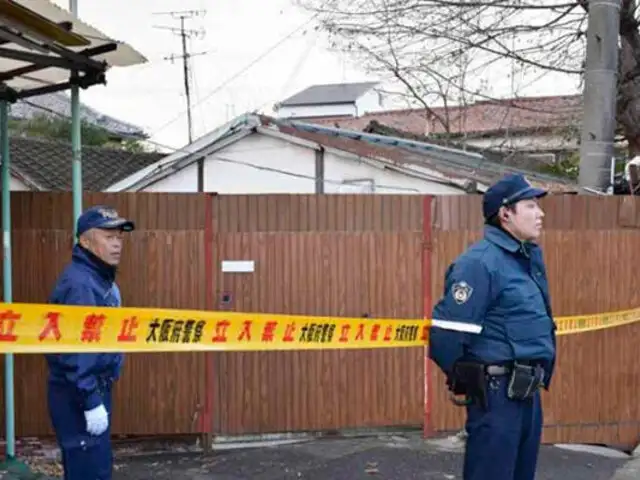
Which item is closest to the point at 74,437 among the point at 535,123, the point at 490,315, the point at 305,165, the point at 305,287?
the point at 490,315

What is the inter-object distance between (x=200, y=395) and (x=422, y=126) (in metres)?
24.1

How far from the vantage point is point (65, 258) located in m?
6.34

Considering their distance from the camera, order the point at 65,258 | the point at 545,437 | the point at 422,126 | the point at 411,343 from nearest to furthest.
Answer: the point at 411,343
the point at 65,258
the point at 545,437
the point at 422,126

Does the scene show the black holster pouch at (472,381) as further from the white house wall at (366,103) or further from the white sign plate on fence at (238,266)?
the white house wall at (366,103)

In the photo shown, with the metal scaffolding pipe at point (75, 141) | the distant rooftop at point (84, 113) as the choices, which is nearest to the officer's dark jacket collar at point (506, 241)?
the metal scaffolding pipe at point (75, 141)

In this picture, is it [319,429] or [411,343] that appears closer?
[411,343]

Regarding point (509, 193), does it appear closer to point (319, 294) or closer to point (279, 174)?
point (319, 294)

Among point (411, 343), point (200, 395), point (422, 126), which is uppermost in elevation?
point (422, 126)

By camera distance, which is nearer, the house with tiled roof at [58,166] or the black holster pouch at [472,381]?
the black holster pouch at [472,381]

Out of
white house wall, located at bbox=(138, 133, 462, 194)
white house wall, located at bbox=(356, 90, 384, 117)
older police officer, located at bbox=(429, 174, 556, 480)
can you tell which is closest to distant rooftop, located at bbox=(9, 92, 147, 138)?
white house wall, located at bbox=(356, 90, 384, 117)

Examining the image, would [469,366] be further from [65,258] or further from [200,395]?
[65,258]

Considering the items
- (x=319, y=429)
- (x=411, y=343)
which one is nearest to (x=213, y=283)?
(x=319, y=429)

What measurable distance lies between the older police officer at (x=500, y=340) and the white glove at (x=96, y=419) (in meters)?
1.66

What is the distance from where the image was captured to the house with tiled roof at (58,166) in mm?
15771
